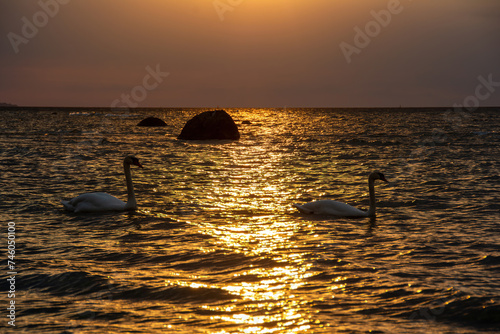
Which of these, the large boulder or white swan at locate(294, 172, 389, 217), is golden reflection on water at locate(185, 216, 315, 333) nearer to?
white swan at locate(294, 172, 389, 217)

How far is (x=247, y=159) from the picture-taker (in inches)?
1147

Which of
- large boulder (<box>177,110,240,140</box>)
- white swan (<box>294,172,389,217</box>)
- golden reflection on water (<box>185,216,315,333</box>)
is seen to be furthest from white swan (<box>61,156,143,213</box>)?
large boulder (<box>177,110,240,140</box>)

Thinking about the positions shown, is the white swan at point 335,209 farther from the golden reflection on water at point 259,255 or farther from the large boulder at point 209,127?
the large boulder at point 209,127

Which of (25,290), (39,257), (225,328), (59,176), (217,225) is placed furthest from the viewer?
(59,176)

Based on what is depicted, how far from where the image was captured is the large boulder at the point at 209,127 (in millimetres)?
44812

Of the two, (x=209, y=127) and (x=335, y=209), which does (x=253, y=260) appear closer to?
(x=335, y=209)

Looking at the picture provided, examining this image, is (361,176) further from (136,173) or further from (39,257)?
(39,257)

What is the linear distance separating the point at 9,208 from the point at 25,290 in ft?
22.0

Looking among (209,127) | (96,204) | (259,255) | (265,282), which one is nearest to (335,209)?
(259,255)

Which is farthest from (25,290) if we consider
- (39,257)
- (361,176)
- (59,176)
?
(361,176)

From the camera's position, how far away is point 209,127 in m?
44.8

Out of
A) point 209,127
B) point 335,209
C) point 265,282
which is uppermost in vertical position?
point 209,127

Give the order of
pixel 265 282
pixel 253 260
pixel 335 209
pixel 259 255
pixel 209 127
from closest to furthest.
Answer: pixel 265 282 < pixel 253 260 < pixel 259 255 < pixel 335 209 < pixel 209 127

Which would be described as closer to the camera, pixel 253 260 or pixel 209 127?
pixel 253 260
